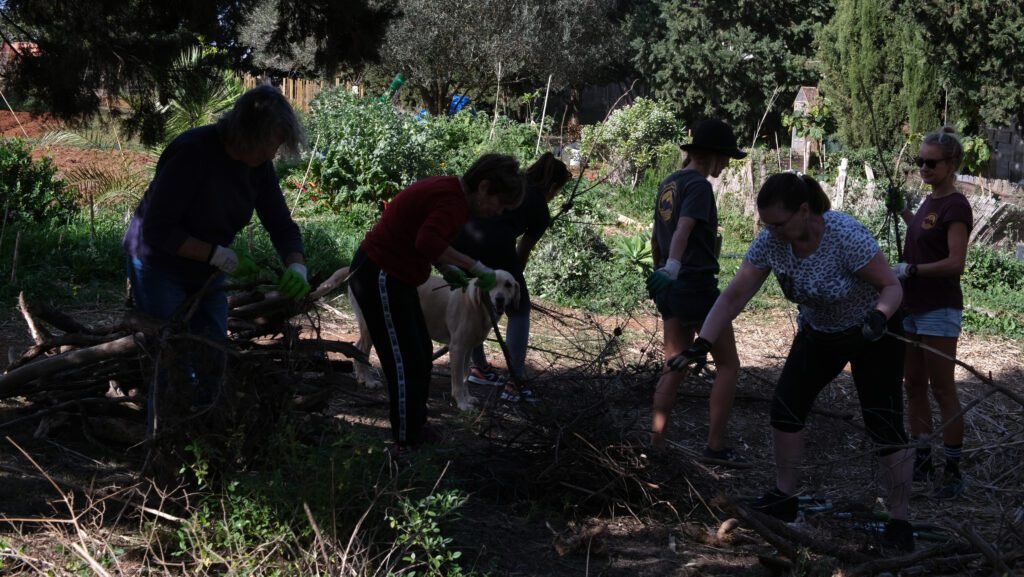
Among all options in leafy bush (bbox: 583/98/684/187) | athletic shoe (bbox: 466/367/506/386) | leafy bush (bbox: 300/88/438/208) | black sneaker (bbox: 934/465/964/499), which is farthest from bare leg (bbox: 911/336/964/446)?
leafy bush (bbox: 583/98/684/187)

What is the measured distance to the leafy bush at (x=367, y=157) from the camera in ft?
40.3

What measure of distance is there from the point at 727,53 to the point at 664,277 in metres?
29.7

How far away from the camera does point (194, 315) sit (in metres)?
4.25

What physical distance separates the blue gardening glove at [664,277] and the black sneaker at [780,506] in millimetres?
1127

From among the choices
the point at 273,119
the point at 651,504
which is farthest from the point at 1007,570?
the point at 273,119

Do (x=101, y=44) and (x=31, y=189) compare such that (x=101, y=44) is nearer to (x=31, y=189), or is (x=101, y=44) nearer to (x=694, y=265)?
(x=694, y=265)

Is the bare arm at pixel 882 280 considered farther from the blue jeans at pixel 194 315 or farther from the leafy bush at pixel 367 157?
the leafy bush at pixel 367 157

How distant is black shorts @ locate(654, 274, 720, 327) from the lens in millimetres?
5262

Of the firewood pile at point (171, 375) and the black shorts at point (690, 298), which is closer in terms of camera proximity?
the firewood pile at point (171, 375)

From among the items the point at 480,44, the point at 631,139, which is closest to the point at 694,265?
the point at 631,139

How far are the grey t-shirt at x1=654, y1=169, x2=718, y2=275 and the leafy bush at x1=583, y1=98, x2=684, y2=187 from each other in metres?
10.8

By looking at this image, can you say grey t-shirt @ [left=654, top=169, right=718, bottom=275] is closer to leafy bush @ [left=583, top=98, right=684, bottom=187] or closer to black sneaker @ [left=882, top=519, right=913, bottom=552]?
black sneaker @ [left=882, top=519, right=913, bottom=552]

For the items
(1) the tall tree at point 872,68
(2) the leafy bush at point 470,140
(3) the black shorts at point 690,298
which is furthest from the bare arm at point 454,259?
(1) the tall tree at point 872,68

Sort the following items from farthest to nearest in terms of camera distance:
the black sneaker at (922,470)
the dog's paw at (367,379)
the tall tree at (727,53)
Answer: the tall tree at (727,53) → the dog's paw at (367,379) → the black sneaker at (922,470)
